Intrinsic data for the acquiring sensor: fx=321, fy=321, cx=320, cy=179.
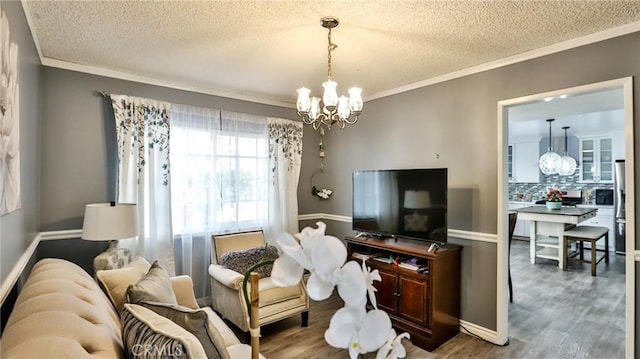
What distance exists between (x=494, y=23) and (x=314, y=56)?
1353 millimetres

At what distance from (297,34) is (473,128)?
6.10 ft

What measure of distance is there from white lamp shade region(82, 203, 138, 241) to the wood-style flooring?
1537 mm

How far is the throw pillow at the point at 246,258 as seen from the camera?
3068 mm

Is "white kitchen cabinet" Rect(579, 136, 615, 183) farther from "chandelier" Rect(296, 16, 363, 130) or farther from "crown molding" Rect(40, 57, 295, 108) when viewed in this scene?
"chandelier" Rect(296, 16, 363, 130)

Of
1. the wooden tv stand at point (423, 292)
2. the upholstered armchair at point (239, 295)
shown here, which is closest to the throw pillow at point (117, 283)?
the upholstered armchair at point (239, 295)

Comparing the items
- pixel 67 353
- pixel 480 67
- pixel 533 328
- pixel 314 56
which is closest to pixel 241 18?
pixel 314 56

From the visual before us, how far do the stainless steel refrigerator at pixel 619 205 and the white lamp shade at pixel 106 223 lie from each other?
24.3 feet

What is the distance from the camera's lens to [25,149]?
1.97 metres

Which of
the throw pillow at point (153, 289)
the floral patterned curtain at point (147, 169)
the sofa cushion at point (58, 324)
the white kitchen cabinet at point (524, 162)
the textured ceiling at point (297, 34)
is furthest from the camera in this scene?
the white kitchen cabinet at point (524, 162)

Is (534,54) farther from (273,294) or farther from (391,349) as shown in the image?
(273,294)

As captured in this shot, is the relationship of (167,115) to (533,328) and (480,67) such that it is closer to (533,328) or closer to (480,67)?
(480,67)

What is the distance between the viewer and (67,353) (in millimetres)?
865

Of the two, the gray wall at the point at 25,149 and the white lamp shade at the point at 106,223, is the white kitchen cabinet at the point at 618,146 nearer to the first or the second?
the white lamp shade at the point at 106,223

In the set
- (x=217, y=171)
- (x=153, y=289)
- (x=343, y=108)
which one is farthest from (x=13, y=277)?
(x=217, y=171)
